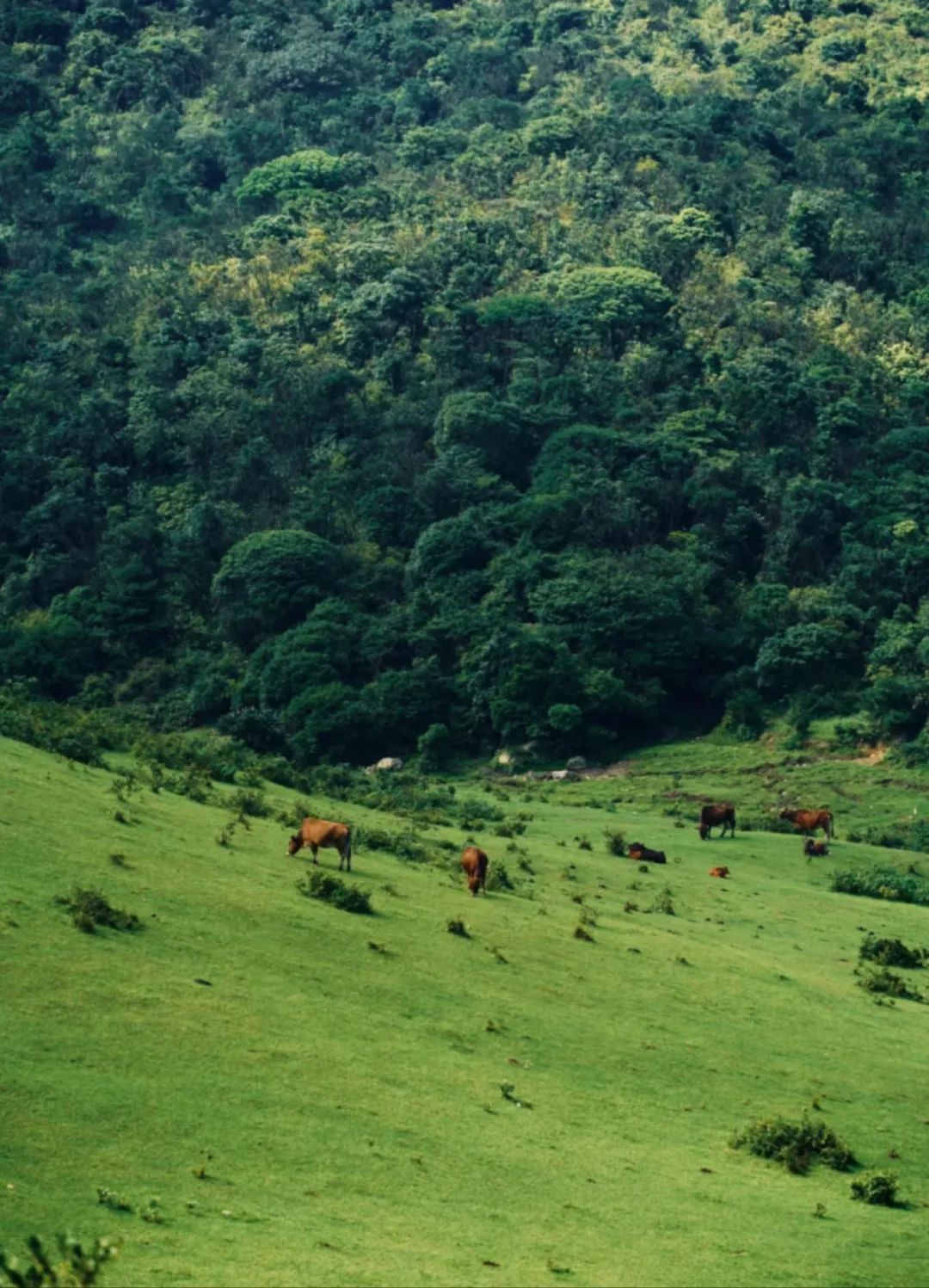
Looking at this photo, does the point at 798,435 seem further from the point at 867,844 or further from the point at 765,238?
the point at 867,844

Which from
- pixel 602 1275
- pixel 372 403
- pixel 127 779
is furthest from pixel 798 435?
pixel 602 1275

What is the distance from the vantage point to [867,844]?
2256 inches

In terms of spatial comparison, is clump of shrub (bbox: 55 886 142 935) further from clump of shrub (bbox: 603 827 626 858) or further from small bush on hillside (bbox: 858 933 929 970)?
clump of shrub (bbox: 603 827 626 858)

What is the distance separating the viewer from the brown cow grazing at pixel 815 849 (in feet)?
170

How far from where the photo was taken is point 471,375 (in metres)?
103

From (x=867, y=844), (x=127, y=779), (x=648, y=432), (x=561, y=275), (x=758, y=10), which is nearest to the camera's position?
(x=127, y=779)

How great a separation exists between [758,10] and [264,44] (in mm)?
36335

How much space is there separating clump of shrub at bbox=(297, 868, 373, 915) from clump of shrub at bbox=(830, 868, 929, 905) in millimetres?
19687

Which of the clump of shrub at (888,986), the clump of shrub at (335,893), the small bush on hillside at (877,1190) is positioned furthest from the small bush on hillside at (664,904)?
the small bush on hillside at (877,1190)

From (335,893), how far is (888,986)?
1098 centimetres

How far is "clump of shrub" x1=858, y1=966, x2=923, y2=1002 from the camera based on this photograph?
35906 millimetres

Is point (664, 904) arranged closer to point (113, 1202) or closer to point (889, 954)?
point (889, 954)

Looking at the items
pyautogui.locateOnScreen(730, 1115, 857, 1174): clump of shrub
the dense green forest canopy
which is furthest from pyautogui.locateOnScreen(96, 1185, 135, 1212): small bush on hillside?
the dense green forest canopy

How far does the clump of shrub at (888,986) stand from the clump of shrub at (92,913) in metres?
15.5
